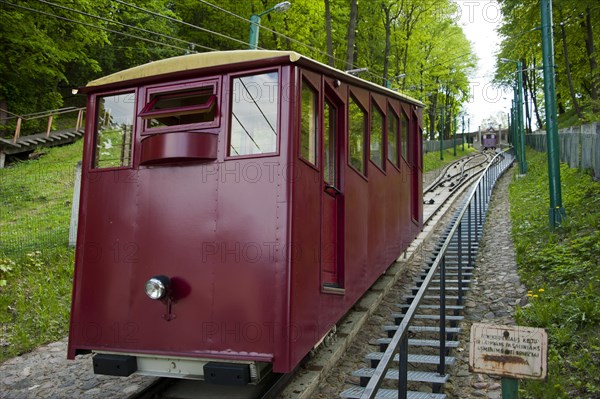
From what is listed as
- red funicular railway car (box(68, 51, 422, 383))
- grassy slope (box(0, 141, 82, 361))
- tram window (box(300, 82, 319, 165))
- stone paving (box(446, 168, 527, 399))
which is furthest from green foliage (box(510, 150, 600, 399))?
grassy slope (box(0, 141, 82, 361))

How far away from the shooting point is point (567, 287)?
6973mm

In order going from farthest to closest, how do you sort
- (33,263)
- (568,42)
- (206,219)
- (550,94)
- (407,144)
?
(568,42), (550,94), (407,144), (33,263), (206,219)

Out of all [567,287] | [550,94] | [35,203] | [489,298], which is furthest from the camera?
[35,203]

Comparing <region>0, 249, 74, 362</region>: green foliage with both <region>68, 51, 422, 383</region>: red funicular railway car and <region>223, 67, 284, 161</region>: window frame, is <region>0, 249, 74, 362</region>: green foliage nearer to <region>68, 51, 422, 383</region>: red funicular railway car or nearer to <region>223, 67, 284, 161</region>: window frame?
<region>68, 51, 422, 383</region>: red funicular railway car

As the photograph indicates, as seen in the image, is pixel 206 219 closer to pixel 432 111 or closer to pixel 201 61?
pixel 201 61

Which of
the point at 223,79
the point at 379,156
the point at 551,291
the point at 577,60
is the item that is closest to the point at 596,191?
the point at 551,291

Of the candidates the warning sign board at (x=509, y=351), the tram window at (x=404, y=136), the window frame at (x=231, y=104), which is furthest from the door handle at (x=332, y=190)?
the tram window at (x=404, y=136)

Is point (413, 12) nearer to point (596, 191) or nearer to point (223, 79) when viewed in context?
point (596, 191)

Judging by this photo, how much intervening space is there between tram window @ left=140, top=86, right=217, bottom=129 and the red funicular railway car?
0.04ft

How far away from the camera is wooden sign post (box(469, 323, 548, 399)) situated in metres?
3.06

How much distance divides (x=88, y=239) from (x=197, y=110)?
162cm

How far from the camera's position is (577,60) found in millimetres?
28000

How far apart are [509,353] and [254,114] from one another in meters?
2.83

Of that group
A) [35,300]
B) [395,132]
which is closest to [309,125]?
[395,132]
